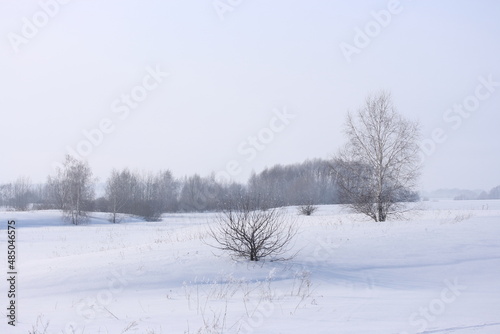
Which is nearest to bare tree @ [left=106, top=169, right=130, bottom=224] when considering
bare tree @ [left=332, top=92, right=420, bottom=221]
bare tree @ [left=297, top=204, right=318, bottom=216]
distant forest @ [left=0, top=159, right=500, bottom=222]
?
distant forest @ [left=0, top=159, right=500, bottom=222]

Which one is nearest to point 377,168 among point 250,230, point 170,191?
point 250,230

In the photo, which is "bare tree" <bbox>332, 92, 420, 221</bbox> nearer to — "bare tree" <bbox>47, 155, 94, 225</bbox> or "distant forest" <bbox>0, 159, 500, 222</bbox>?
"distant forest" <bbox>0, 159, 500, 222</bbox>

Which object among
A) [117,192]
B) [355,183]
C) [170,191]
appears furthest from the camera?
[170,191]

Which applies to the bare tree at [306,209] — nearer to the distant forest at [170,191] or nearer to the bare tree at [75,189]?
the distant forest at [170,191]

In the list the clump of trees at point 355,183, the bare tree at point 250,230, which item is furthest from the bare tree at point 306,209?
the bare tree at point 250,230

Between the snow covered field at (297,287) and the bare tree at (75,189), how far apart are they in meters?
38.2

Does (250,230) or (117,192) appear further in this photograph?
(117,192)

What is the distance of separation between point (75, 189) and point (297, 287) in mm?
46949

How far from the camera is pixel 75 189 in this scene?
52719mm

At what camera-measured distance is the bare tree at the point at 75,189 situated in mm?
51344

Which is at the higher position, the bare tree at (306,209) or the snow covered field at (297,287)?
the bare tree at (306,209)

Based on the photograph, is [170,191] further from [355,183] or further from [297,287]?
[297,287]

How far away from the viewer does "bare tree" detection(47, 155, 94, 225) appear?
5134 cm

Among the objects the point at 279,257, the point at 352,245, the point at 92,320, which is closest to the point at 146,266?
the point at 279,257
